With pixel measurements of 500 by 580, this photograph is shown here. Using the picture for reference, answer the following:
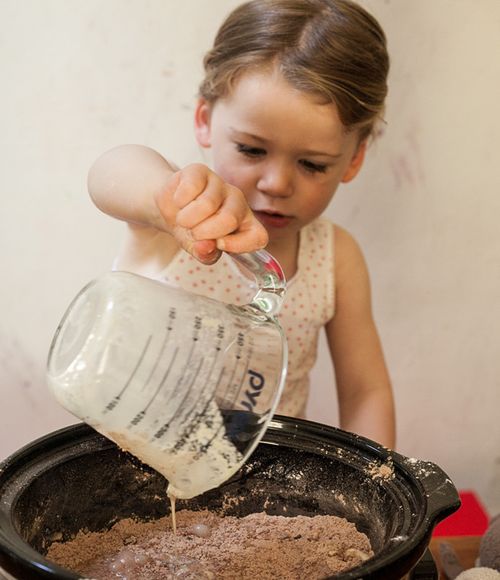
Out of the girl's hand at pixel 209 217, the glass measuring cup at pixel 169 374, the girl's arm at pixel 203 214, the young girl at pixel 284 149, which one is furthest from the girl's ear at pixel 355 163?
the glass measuring cup at pixel 169 374

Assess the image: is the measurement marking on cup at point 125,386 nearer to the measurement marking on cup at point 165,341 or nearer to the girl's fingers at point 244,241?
the measurement marking on cup at point 165,341

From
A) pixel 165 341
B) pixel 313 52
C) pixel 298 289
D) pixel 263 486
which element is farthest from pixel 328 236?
pixel 165 341

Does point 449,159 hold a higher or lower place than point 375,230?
higher

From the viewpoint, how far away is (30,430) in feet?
4.66

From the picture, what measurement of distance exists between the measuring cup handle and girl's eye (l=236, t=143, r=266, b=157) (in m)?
0.39

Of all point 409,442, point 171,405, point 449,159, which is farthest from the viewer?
point 409,442

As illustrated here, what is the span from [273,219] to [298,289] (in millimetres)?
185

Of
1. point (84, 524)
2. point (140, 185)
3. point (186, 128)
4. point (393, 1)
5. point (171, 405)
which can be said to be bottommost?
point (84, 524)

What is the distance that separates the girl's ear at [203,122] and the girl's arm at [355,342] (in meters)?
0.27

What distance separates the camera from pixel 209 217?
676 millimetres

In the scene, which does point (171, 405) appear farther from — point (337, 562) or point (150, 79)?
point (150, 79)

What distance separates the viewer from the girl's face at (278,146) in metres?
1.01

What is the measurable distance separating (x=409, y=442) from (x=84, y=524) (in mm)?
983

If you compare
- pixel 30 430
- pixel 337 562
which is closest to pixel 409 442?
pixel 30 430
